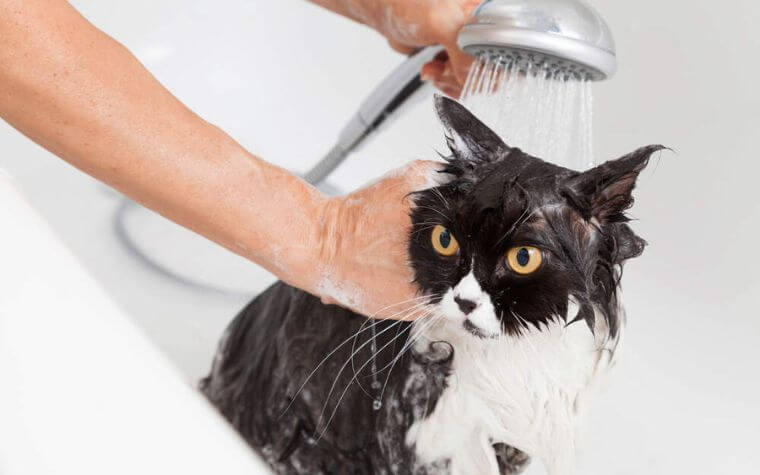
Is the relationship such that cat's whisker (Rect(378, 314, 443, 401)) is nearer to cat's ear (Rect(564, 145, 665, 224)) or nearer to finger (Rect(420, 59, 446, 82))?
cat's ear (Rect(564, 145, 665, 224))

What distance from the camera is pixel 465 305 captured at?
546 millimetres

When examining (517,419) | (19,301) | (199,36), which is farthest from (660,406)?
(199,36)

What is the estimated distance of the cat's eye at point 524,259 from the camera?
52 cm

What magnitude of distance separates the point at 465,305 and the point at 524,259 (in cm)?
5

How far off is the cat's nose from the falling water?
0.89 ft

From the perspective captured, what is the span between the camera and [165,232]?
152cm

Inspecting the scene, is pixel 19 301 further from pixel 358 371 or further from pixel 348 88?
pixel 348 88

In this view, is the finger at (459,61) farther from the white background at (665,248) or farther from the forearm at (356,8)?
the white background at (665,248)

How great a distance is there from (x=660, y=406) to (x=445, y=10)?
684 mm

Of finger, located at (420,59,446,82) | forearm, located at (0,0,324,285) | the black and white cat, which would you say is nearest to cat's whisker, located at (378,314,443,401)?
the black and white cat

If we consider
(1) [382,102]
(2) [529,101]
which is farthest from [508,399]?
(1) [382,102]

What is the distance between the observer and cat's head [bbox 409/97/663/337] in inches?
20.7

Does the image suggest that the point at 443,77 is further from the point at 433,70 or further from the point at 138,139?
the point at 138,139

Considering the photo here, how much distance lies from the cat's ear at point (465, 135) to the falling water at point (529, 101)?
0.18 m
